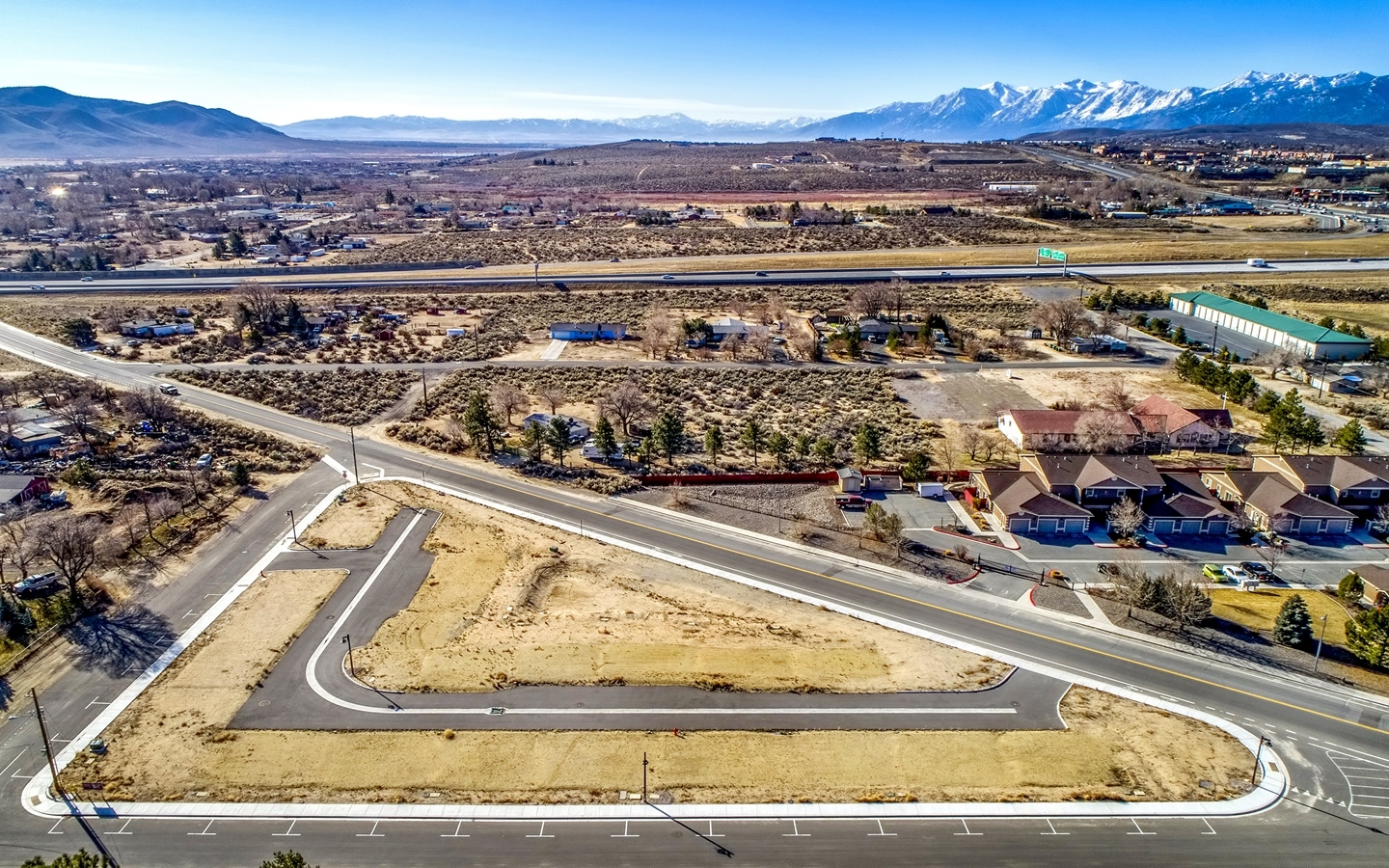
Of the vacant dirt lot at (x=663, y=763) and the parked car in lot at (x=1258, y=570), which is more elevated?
the parked car in lot at (x=1258, y=570)

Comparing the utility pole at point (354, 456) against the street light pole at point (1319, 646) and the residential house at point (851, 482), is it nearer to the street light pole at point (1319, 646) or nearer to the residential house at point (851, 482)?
the residential house at point (851, 482)

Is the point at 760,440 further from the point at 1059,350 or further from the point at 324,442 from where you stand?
the point at 1059,350

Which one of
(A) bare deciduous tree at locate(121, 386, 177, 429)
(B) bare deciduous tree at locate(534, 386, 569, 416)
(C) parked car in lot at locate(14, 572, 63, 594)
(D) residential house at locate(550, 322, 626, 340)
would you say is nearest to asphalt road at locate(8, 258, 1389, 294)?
(D) residential house at locate(550, 322, 626, 340)

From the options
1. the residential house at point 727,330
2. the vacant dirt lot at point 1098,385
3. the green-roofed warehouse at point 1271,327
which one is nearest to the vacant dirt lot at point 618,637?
the vacant dirt lot at point 1098,385

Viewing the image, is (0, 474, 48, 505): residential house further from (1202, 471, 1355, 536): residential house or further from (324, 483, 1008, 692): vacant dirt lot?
(1202, 471, 1355, 536): residential house

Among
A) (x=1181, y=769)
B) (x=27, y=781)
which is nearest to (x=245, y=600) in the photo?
(x=27, y=781)

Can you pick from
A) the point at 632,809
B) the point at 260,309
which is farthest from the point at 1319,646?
the point at 260,309
